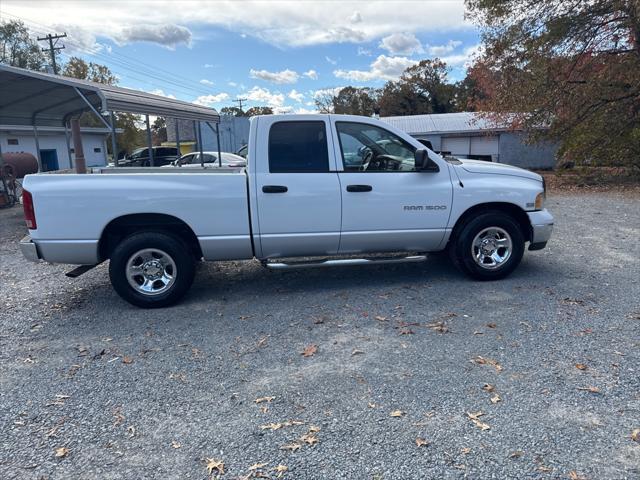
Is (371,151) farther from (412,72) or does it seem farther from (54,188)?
(412,72)

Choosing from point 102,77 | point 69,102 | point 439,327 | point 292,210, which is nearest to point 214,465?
point 439,327

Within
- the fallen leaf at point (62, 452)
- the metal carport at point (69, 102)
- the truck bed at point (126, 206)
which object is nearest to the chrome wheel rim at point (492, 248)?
the truck bed at point (126, 206)

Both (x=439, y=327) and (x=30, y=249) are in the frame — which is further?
(x=30, y=249)

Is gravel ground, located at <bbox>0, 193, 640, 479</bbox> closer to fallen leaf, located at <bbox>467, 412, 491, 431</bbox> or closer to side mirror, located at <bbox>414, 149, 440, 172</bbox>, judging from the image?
fallen leaf, located at <bbox>467, 412, 491, 431</bbox>

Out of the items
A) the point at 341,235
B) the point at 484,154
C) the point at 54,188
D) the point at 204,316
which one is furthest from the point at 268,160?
the point at 484,154

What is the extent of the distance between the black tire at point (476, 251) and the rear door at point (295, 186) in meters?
1.52

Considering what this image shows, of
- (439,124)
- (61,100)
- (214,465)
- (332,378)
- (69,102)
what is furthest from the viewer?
(439,124)

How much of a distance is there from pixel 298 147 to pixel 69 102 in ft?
30.5

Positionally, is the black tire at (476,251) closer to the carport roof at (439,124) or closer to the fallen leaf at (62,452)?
the fallen leaf at (62,452)

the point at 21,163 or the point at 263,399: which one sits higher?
the point at 21,163

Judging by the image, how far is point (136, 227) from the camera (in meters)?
5.11

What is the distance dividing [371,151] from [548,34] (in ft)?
42.3

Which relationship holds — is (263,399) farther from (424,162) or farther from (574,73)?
(574,73)

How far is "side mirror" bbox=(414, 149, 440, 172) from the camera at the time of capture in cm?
525
